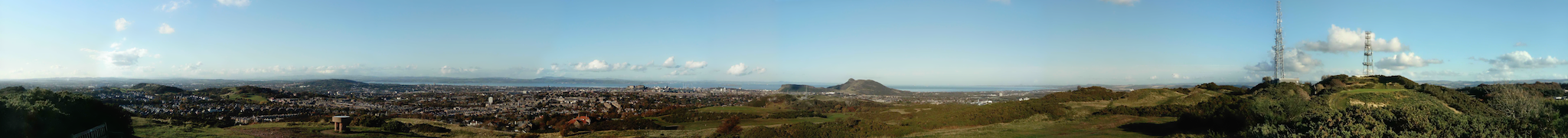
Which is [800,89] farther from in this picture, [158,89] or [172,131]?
[158,89]

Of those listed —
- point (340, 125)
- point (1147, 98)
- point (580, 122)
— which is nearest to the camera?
point (340, 125)

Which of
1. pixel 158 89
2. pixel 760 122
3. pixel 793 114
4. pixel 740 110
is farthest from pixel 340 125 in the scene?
pixel 158 89

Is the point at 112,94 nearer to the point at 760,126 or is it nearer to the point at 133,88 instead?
the point at 133,88

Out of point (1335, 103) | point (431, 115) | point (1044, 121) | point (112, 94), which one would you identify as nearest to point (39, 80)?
point (112, 94)

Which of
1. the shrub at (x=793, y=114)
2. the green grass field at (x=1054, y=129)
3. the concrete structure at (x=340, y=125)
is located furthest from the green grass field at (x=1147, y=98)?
the concrete structure at (x=340, y=125)

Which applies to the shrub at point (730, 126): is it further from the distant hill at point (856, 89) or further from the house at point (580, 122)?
the distant hill at point (856, 89)

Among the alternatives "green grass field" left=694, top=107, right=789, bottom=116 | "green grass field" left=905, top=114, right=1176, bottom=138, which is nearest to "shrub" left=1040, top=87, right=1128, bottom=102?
"green grass field" left=905, top=114, right=1176, bottom=138

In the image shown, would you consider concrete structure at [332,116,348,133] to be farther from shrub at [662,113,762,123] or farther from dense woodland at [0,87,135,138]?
shrub at [662,113,762,123]

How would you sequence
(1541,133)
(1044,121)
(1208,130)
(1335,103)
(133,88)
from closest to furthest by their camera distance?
(1541,133) < (1208,130) < (1044,121) < (1335,103) < (133,88)
